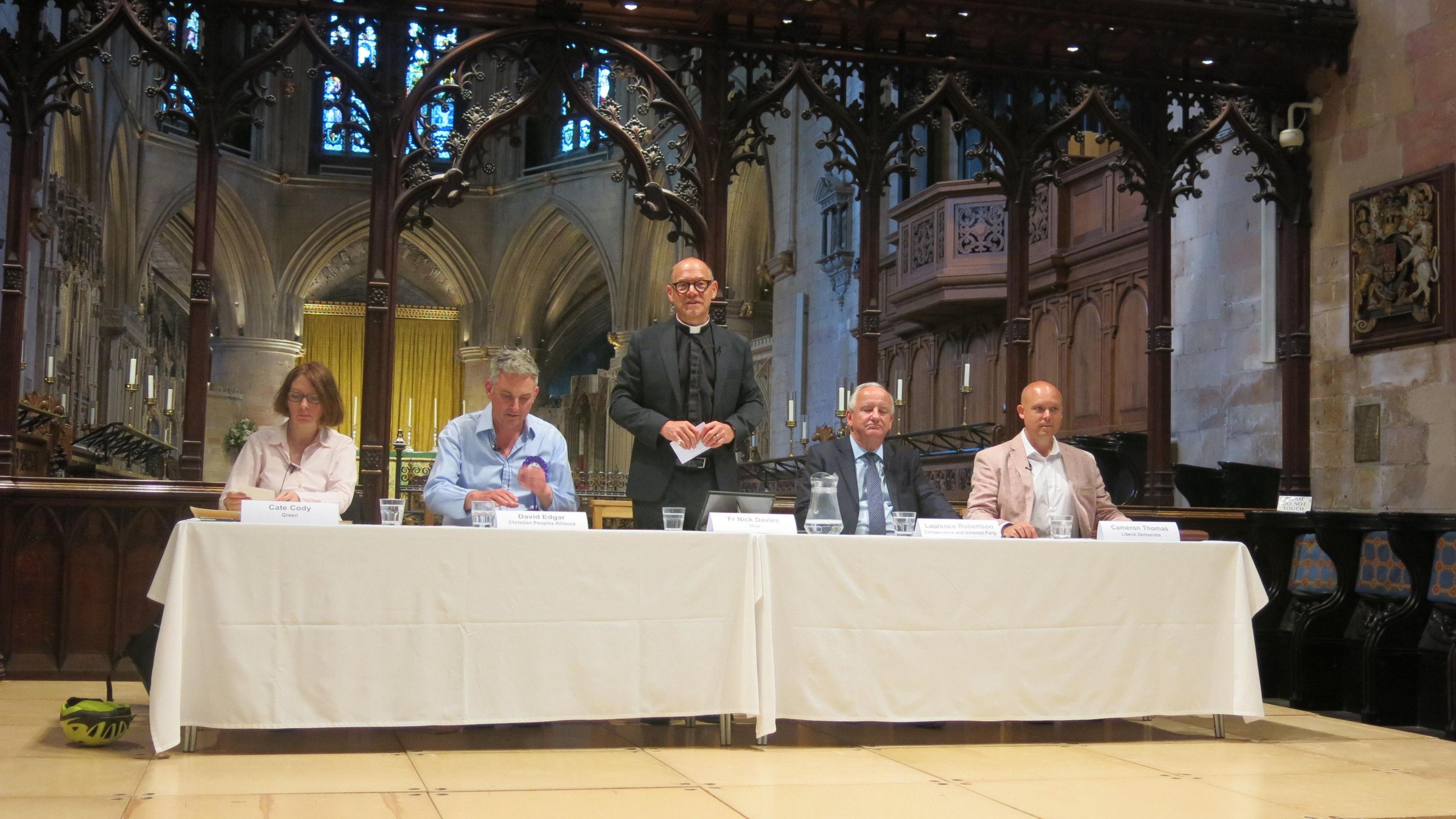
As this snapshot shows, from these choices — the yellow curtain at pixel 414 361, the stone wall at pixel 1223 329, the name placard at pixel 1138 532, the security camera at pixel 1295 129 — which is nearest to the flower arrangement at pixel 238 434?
the yellow curtain at pixel 414 361

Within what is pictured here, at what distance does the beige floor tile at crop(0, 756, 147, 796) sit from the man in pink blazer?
2951 millimetres

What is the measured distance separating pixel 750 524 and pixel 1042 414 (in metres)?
1.45

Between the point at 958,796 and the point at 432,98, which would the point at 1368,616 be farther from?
the point at 432,98

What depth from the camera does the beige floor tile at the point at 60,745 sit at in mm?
3797

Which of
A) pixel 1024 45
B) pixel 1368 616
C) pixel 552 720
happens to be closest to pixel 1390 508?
pixel 1368 616

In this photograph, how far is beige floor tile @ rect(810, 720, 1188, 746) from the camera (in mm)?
4461

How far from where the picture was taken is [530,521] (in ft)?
13.2

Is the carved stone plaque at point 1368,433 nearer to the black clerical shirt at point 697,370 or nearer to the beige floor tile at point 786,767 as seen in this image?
the black clerical shirt at point 697,370

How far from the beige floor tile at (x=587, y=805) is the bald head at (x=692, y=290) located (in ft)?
5.87

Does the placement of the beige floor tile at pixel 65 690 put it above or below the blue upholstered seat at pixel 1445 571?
below

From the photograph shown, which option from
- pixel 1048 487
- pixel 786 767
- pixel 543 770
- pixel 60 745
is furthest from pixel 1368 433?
pixel 60 745

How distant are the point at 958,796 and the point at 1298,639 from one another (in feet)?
9.60

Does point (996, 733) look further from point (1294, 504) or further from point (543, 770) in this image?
point (1294, 504)

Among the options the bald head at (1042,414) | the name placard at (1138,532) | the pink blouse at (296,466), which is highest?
the bald head at (1042,414)
